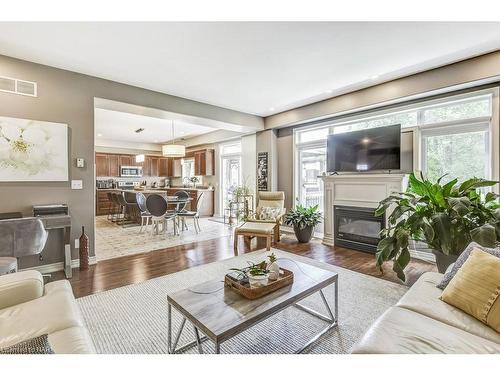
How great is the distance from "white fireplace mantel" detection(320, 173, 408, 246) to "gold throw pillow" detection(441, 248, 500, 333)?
2.44 metres

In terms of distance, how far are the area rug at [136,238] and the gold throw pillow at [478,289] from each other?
13.5ft

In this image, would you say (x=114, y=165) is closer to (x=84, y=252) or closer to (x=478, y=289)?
(x=84, y=252)

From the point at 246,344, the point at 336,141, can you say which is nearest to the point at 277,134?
the point at 336,141

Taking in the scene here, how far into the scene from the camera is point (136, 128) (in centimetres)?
729

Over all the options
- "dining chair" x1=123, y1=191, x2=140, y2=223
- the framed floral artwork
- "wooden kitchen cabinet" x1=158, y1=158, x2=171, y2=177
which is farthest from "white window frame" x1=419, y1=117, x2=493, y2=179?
"wooden kitchen cabinet" x1=158, y1=158, x2=171, y2=177

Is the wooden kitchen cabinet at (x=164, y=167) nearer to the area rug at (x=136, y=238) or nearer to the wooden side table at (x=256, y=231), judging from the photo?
the area rug at (x=136, y=238)

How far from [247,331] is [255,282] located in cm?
54

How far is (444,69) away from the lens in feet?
11.1

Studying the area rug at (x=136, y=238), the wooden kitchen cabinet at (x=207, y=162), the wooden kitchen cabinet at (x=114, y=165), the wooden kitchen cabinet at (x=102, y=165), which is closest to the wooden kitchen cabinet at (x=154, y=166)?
the wooden kitchen cabinet at (x=114, y=165)

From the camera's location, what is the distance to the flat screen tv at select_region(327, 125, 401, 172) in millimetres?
4008

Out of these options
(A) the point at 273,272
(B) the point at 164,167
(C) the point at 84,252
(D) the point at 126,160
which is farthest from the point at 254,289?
(B) the point at 164,167

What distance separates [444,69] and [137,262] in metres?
5.08

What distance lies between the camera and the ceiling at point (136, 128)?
20.0 feet

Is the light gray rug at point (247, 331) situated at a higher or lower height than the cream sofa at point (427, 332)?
lower
